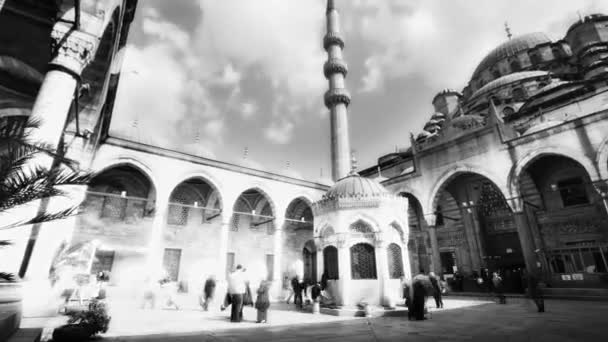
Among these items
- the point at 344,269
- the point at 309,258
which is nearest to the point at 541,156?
the point at 344,269

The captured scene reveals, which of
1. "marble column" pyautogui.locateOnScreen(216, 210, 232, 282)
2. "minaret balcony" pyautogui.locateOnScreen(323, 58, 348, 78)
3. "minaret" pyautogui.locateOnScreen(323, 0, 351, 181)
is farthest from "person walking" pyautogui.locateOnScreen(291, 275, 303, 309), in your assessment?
"minaret balcony" pyautogui.locateOnScreen(323, 58, 348, 78)

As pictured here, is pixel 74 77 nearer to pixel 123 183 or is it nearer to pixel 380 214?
pixel 380 214

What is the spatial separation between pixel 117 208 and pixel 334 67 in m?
18.0

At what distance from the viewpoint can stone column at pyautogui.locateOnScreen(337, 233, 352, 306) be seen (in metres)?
7.43

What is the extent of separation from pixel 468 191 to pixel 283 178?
1022 cm

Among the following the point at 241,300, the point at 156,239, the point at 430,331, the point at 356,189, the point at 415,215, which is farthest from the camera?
the point at 415,215

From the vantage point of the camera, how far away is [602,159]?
34.4 feet

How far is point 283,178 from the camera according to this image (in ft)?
52.2

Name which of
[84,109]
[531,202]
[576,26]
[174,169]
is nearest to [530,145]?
[531,202]

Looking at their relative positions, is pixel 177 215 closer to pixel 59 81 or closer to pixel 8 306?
pixel 59 81

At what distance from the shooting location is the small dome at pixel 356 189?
8234mm

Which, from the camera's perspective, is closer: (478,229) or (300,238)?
(478,229)

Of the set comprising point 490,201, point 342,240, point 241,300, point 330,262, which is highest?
point 490,201

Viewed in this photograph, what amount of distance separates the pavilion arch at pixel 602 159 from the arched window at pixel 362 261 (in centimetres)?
931
